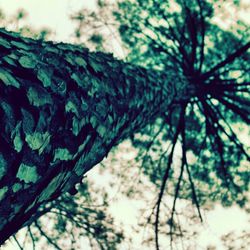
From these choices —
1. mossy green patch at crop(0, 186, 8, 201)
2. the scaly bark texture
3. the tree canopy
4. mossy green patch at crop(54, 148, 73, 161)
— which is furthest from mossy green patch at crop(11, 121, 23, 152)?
the tree canopy

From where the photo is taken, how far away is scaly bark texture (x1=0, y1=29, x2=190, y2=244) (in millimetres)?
1026

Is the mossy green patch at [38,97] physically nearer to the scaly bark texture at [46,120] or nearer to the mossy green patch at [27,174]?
the scaly bark texture at [46,120]

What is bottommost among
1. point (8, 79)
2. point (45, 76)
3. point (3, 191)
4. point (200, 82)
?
point (3, 191)

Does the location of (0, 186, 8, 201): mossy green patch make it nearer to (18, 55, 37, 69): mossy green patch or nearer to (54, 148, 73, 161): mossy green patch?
(54, 148, 73, 161): mossy green patch

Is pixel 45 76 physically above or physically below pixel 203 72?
below

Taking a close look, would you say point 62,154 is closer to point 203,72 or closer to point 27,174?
point 27,174

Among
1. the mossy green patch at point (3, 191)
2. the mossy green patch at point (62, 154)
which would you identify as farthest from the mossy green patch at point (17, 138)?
the mossy green patch at point (62, 154)

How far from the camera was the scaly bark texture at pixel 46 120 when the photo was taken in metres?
1.03

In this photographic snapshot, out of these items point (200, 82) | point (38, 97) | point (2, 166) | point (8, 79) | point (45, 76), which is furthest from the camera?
point (200, 82)

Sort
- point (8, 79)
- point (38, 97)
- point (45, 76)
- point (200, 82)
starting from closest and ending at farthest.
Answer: point (8, 79)
point (38, 97)
point (45, 76)
point (200, 82)

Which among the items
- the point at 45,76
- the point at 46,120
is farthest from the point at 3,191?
the point at 45,76

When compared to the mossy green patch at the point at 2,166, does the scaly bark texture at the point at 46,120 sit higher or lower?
higher

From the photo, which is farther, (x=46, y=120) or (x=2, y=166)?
(x=46, y=120)

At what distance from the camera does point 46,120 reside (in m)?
1.18
